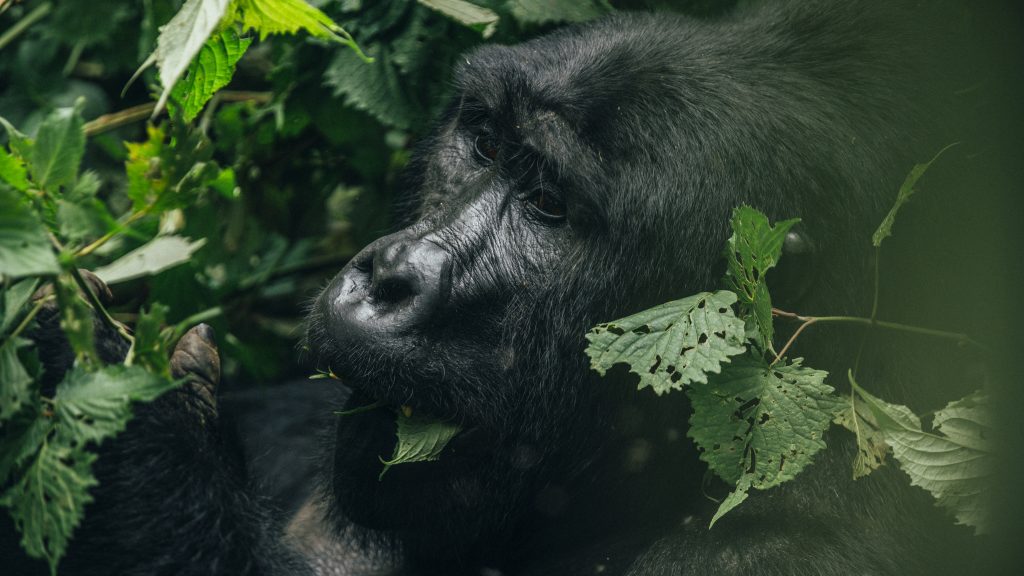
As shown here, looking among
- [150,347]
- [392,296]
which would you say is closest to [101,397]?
[150,347]

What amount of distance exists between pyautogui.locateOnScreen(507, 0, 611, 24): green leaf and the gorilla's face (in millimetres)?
368

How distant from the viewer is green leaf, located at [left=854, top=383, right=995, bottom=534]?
2.39m

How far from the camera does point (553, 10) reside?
327 centimetres

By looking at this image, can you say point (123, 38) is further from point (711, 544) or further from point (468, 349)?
point (711, 544)

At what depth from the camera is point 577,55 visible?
2.88m

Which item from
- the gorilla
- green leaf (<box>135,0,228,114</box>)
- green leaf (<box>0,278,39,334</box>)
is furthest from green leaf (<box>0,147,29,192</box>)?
the gorilla

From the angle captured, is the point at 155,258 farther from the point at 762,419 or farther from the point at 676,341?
the point at 762,419

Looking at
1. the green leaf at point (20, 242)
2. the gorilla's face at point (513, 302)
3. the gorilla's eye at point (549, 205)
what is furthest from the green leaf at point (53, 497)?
the gorilla's eye at point (549, 205)

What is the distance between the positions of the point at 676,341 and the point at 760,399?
9.6 inches

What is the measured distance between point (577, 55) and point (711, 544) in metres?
1.41

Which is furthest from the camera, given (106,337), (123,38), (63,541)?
(123,38)

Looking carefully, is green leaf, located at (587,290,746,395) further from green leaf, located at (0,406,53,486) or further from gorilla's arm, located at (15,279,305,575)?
green leaf, located at (0,406,53,486)

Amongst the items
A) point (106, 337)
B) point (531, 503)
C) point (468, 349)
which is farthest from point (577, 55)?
point (106, 337)

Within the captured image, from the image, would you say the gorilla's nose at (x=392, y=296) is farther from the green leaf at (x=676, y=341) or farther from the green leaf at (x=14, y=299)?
the green leaf at (x=14, y=299)
